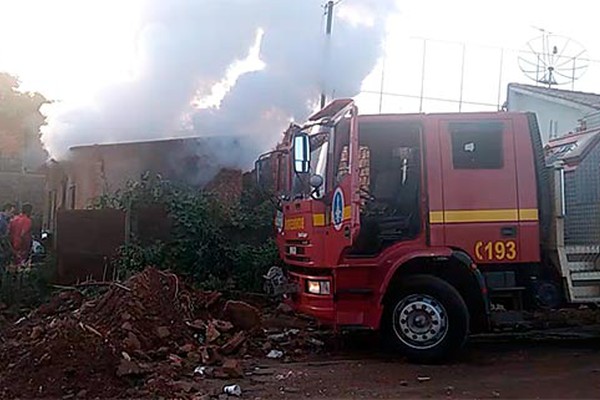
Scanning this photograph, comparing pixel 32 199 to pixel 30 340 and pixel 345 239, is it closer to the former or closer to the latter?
pixel 30 340

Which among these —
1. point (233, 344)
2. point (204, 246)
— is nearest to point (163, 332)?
point (233, 344)

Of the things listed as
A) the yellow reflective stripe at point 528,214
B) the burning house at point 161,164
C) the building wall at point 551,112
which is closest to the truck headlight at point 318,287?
the yellow reflective stripe at point 528,214

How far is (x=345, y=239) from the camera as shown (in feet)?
26.0

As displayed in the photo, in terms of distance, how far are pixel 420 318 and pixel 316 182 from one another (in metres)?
1.82

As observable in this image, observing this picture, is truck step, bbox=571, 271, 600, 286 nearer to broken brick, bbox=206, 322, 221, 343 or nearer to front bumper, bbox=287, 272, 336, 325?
front bumper, bbox=287, 272, 336, 325

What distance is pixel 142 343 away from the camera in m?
8.52

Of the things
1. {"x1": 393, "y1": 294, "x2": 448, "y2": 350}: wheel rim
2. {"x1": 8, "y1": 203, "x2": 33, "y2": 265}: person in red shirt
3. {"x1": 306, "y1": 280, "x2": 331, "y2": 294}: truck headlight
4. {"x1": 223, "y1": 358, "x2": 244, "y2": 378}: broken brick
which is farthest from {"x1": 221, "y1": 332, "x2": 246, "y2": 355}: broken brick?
{"x1": 8, "y1": 203, "x2": 33, "y2": 265}: person in red shirt

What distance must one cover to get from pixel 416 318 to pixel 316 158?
2047mm

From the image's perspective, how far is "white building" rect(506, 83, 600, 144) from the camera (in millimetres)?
17631

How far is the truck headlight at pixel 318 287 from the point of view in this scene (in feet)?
27.2

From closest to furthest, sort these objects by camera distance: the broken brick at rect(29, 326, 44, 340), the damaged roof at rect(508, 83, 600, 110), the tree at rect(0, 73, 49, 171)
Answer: the broken brick at rect(29, 326, 44, 340)
the damaged roof at rect(508, 83, 600, 110)
the tree at rect(0, 73, 49, 171)

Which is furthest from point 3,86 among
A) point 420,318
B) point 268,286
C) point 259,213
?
point 420,318

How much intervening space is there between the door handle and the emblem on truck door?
1.80 meters

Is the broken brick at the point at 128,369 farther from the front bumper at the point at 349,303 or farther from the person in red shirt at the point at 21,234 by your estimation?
the person in red shirt at the point at 21,234
